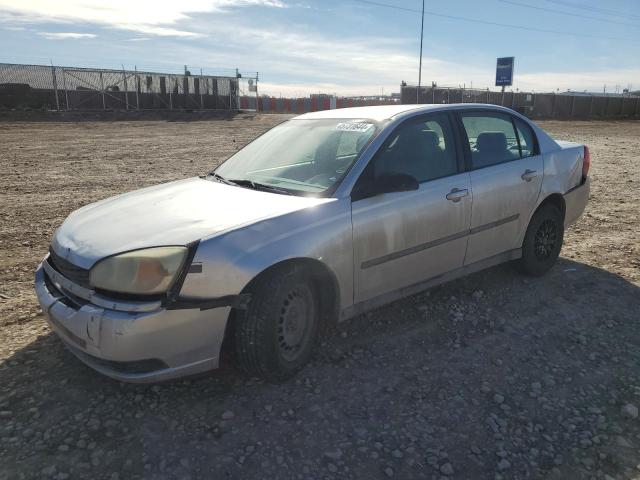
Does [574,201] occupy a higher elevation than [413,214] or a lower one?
lower

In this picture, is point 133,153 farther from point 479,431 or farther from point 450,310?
point 479,431

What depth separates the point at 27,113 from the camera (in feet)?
86.6

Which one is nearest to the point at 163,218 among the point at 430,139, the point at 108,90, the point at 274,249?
the point at 274,249

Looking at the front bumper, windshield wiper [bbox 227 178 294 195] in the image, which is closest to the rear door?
windshield wiper [bbox 227 178 294 195]

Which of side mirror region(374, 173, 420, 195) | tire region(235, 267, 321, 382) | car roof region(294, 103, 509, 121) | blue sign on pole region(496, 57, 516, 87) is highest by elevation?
blue sign on pole region(496, 57, 516, 87)

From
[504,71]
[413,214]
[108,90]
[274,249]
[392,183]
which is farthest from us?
[504,71]

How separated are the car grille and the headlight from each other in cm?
13

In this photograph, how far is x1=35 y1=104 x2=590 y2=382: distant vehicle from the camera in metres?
2.69

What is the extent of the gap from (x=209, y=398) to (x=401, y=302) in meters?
1.89

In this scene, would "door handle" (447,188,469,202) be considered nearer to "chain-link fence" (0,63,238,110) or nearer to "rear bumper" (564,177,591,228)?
"rear bumper" (564,177,591,228)

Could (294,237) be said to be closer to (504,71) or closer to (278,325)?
(278,325)

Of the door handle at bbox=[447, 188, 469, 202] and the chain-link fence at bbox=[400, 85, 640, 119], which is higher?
the chain-link fence at bbox=[400, 85, 640, 119]

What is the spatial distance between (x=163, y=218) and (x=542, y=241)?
3456mm

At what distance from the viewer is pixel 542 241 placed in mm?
4812
